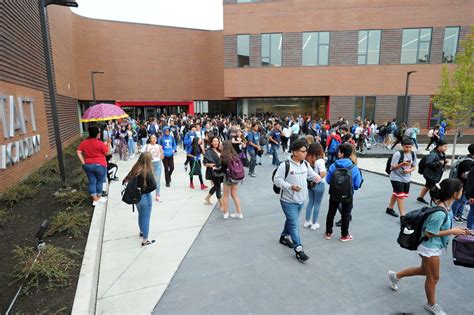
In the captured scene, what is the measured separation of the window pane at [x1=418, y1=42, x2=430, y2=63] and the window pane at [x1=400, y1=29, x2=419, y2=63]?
1.20 ft

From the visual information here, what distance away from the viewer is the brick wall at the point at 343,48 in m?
21.7

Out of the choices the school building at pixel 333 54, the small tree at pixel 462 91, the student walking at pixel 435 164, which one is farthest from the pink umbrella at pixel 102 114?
the small tree at pixel 462 91

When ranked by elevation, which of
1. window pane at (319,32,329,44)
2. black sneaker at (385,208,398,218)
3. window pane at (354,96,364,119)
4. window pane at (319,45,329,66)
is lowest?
black sneaker at (385,208,398,218)

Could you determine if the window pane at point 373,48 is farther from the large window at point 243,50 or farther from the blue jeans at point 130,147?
the blue jeans at point 130,147

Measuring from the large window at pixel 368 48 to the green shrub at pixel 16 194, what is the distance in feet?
73.8

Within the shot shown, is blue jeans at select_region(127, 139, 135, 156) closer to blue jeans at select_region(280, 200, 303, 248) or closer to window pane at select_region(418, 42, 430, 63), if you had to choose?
blue jeans at select_region(280, 200, 303, 248)

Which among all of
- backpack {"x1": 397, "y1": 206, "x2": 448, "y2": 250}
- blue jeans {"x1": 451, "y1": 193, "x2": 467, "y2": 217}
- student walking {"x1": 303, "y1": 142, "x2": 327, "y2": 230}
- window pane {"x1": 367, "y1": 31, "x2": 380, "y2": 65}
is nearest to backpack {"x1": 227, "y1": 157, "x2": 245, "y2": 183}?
student walking {"x1": 303, "y1": 142, "x2": 327, "y2": 230}

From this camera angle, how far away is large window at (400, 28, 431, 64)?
21.2m

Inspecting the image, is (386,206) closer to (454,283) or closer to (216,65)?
(454,283)

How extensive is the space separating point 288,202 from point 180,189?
15.2 ft

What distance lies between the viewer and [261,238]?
5.06 meters

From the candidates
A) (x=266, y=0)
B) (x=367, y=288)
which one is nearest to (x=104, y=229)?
(x=367, y=288)

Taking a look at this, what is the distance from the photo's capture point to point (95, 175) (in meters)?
6.31

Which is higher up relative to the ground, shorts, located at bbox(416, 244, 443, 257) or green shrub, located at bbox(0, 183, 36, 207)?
shorts, located at bbox(416, 244, 443, 257)
